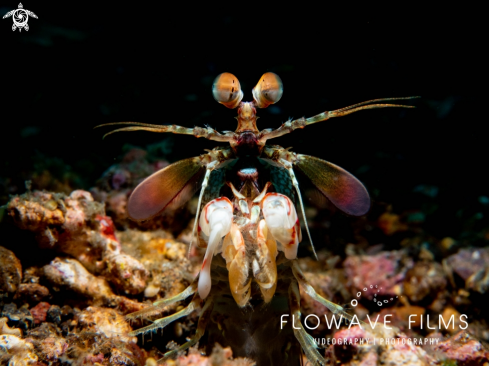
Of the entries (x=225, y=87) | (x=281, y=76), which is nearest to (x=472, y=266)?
(x=281, y=76)

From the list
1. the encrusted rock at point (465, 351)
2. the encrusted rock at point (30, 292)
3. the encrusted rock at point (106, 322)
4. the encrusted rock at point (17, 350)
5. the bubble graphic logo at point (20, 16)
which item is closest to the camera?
the encrusted rock at point (17, 350)

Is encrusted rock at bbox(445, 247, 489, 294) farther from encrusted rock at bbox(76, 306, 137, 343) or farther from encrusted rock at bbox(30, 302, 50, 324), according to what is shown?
encrusted rock at bbox(30, 302, 50, 324)

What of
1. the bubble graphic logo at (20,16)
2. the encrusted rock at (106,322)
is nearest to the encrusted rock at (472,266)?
the encrusted rock at (106,322)

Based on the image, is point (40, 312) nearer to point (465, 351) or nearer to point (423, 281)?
point (465, 351)

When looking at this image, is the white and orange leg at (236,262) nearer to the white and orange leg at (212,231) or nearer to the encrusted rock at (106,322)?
the white and orange leg at (212,231)

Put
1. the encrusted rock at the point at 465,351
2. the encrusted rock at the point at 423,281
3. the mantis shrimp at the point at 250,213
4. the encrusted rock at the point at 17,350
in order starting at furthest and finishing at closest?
the encrusted rock at the point at 423,281 < the encrusted rock at the point at 465,351 < the mantis shrimp at the point at 250,213 < the encrusted rock at the point at 17,350

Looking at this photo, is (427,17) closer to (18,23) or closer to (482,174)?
(482,174)
